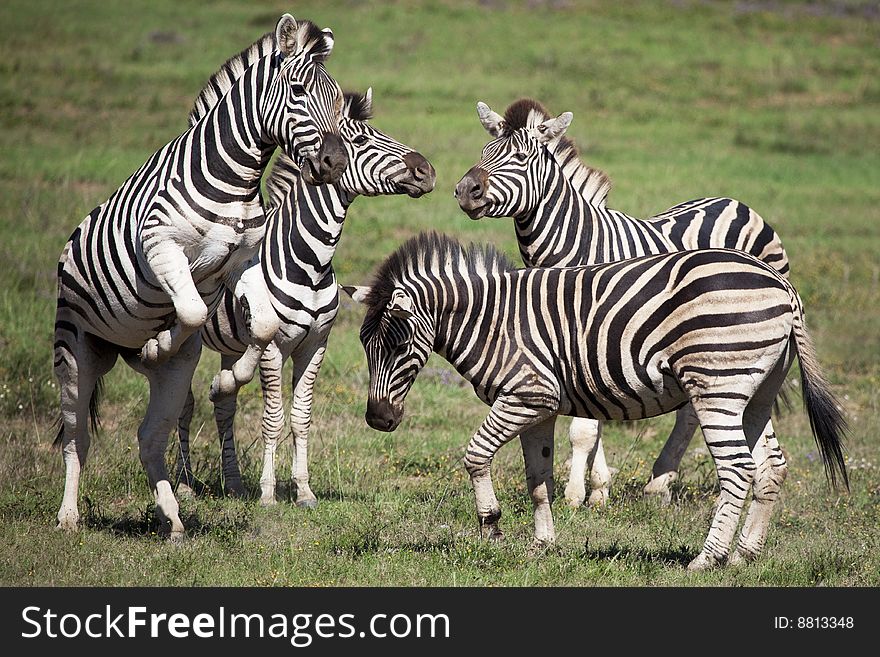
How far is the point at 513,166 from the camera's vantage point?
27.0ft

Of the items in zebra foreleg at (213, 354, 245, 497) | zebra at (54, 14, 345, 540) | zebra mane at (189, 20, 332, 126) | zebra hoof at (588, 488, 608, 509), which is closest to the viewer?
zebra at (54, 14, 345, 540)

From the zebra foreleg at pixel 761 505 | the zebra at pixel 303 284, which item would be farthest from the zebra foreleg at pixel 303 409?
the zebra foreleg at pixel 761 505

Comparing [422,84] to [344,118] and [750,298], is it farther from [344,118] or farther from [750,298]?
[750,298]

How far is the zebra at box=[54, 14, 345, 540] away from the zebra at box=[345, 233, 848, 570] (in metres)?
0.96

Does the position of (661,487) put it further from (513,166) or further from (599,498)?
(513,166)

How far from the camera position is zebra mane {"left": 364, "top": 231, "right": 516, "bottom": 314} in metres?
6.97

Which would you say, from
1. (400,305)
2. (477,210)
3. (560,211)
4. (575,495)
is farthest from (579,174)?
(400,305)

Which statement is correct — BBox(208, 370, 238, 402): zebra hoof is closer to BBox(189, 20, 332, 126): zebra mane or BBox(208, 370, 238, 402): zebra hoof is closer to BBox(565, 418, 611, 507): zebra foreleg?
BBox(189, 20, 332, 126): zebra mane

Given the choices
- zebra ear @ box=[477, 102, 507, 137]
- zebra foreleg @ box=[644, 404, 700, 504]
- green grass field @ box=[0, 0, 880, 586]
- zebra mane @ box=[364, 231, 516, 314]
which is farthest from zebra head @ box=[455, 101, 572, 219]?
green grass field @ box=[0, 0, 880, 586]

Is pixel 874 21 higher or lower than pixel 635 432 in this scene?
higher

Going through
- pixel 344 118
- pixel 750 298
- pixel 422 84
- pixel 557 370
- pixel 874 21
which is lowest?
pixel 557 370

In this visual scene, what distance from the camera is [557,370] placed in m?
6.77

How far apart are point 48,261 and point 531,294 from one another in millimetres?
9033
